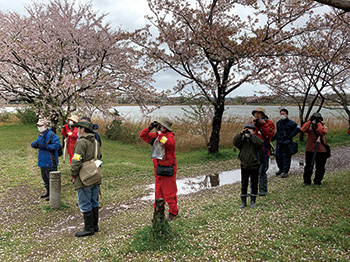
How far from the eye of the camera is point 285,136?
9281 millimetres

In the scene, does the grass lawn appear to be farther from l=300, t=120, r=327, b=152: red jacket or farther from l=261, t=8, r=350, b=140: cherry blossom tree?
l=261, t=8, r=350, b=140: cherry blossom tree

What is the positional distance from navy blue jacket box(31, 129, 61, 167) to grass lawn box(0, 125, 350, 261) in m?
1.25

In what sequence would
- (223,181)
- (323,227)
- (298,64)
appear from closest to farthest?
(323,227) < (223,181) < (298,64)

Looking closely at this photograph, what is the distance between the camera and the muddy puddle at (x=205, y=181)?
9.30 meters

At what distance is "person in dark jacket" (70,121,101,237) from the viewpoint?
532 cm

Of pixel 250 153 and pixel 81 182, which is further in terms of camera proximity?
pixel 250 153

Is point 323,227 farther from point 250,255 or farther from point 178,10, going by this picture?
point 178,10

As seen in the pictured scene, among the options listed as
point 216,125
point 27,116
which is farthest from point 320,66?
point 27,116

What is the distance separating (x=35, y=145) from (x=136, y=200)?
330 cm

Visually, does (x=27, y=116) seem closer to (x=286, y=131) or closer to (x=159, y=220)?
(x=286, y=131)

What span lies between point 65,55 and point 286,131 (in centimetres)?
1102

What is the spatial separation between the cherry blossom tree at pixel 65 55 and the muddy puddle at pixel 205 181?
19.9 ft

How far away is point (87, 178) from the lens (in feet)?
17.5

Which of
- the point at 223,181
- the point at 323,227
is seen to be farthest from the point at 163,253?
the point at 223,181
